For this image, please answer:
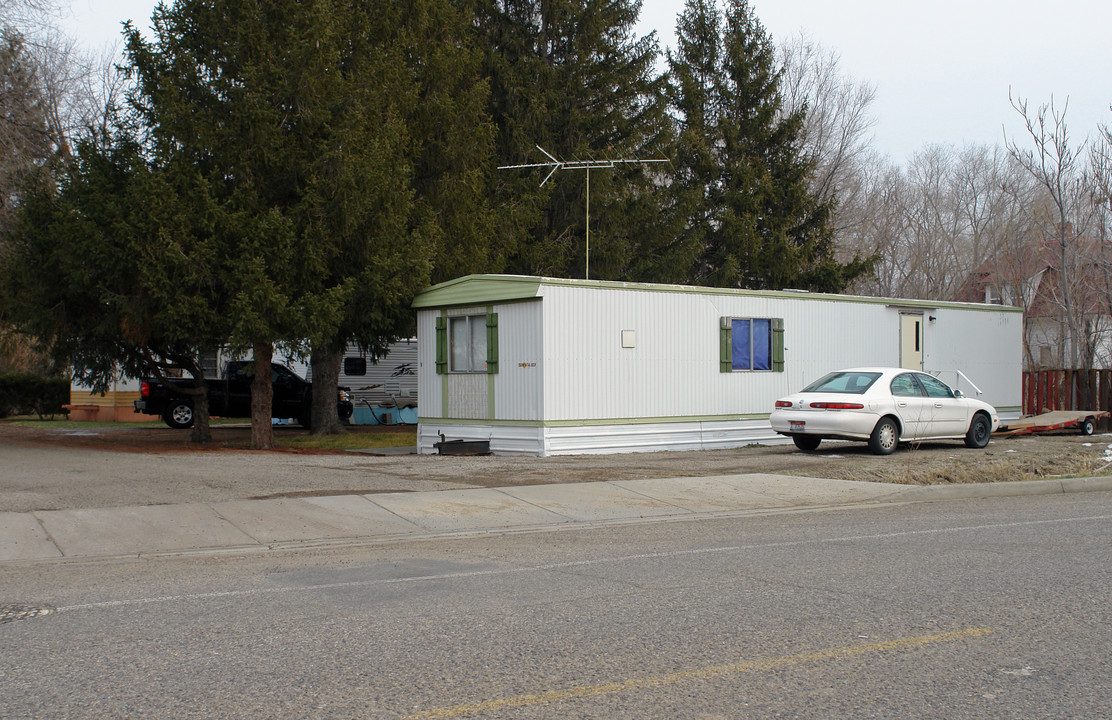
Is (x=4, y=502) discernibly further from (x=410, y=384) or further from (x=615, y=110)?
(x=615, y=110)

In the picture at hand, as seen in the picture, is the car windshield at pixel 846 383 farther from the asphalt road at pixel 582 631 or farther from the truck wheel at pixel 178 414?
the truck wheel at pixel 178 414

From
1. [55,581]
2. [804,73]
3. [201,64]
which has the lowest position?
[55,581]

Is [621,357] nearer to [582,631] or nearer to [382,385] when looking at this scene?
[582,631]

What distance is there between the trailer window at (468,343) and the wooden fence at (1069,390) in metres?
15.8

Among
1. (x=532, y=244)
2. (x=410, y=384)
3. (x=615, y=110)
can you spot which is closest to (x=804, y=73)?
(x=615, y=110)

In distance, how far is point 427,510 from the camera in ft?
37.6

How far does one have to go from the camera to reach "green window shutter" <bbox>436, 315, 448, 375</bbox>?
64.3 feet

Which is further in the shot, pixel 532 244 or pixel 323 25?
pixel 532 244

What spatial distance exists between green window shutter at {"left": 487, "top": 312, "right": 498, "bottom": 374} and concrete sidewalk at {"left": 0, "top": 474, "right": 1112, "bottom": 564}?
5536mm

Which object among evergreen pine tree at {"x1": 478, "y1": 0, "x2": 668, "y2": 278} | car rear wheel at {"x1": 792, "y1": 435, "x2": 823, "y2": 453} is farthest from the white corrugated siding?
evergreen pine tree at {"x1": 478, "y1": 0, "x2": 668, "y2": 278}

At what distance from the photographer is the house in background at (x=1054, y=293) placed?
31.7 metres

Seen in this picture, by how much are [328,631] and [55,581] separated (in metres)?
3.07

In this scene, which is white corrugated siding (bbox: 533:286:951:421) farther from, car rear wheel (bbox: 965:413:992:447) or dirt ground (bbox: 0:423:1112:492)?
car rear wheel (bbox: 965:413:992:447)

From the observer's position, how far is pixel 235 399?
1218 inches
